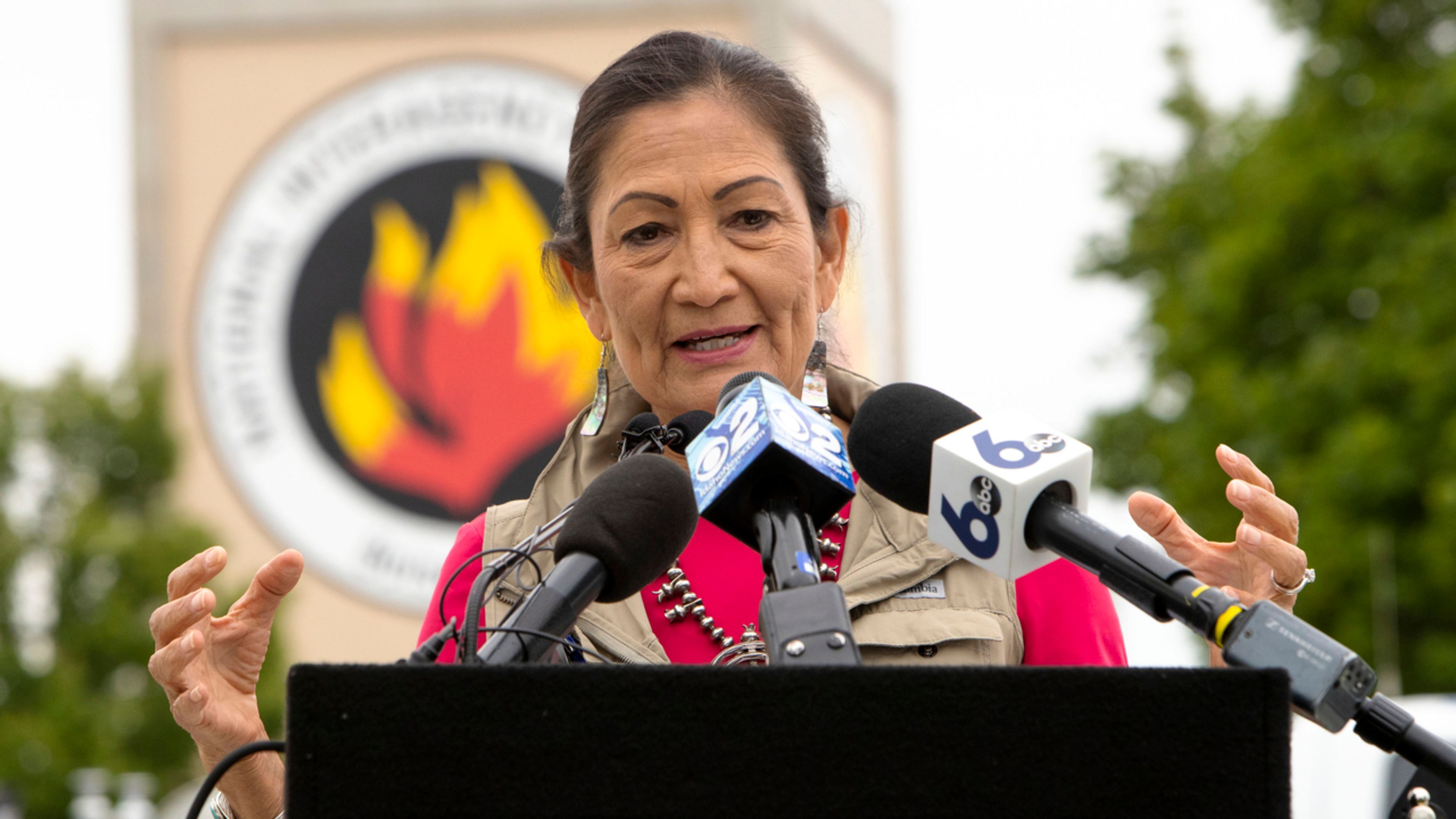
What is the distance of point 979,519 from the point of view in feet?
5.34

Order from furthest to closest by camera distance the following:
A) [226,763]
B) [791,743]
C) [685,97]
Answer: [685,97] < [226,763] < [791,743]

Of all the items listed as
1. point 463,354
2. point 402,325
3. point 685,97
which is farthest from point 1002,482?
point 402,325

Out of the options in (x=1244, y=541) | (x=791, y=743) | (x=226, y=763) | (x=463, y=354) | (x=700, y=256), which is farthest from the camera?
(x=463, y=354)

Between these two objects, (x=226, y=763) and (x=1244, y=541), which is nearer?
(x=226, y=763)

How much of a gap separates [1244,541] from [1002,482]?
551 millimetres

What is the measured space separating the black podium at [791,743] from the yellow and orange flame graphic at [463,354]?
11977mm

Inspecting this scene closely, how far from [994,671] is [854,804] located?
16 cm

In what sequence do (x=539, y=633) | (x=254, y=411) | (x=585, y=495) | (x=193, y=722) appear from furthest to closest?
(x=254, y=411), (x=193, y=722), (x=585, y=495), (x=539, y=633)

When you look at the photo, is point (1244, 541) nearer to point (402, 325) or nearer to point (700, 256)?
point (700, 256)

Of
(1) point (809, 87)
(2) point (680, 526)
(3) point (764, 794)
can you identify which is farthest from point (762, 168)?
(3) point (764, 794)

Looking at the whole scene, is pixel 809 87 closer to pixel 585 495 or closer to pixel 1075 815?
pixel 585 495

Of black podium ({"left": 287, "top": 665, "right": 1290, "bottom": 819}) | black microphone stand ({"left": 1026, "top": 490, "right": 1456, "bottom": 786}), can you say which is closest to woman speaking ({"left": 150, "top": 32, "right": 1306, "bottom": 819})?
black microphone stand ({"left": 1026, "top": 490, "right": 1456, "bottom": 786})

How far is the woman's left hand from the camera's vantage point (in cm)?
198

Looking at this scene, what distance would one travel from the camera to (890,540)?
231 centimetres
